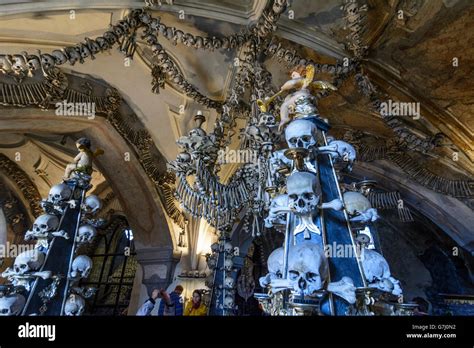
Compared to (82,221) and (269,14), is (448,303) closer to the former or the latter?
(269,14)

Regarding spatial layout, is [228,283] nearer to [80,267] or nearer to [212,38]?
[80,267]

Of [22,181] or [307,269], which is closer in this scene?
[307,269]

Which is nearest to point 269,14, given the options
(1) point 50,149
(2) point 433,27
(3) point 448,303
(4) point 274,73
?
(4) point 274,73

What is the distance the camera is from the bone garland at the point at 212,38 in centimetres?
275

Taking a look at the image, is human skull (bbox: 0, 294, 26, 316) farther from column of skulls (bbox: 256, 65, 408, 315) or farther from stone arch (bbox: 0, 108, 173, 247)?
stone arch (bbox: 0, 108, 173, 247)

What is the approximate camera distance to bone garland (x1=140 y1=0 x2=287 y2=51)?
275 centimetres

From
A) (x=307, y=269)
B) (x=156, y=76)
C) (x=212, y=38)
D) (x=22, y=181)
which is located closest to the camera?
(x=307, y=269)

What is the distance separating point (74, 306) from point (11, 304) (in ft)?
0.81

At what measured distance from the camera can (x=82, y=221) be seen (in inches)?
69.8

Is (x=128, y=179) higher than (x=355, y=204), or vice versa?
(x=128, y=179)

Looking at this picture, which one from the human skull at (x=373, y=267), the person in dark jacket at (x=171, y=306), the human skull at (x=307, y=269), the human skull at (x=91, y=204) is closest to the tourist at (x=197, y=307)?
the person in dark jacket at (x=171, y=306)

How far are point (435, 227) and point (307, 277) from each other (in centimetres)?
685

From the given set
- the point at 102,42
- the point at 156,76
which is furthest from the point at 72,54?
the point at 156,76

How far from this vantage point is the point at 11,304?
1296 mm
